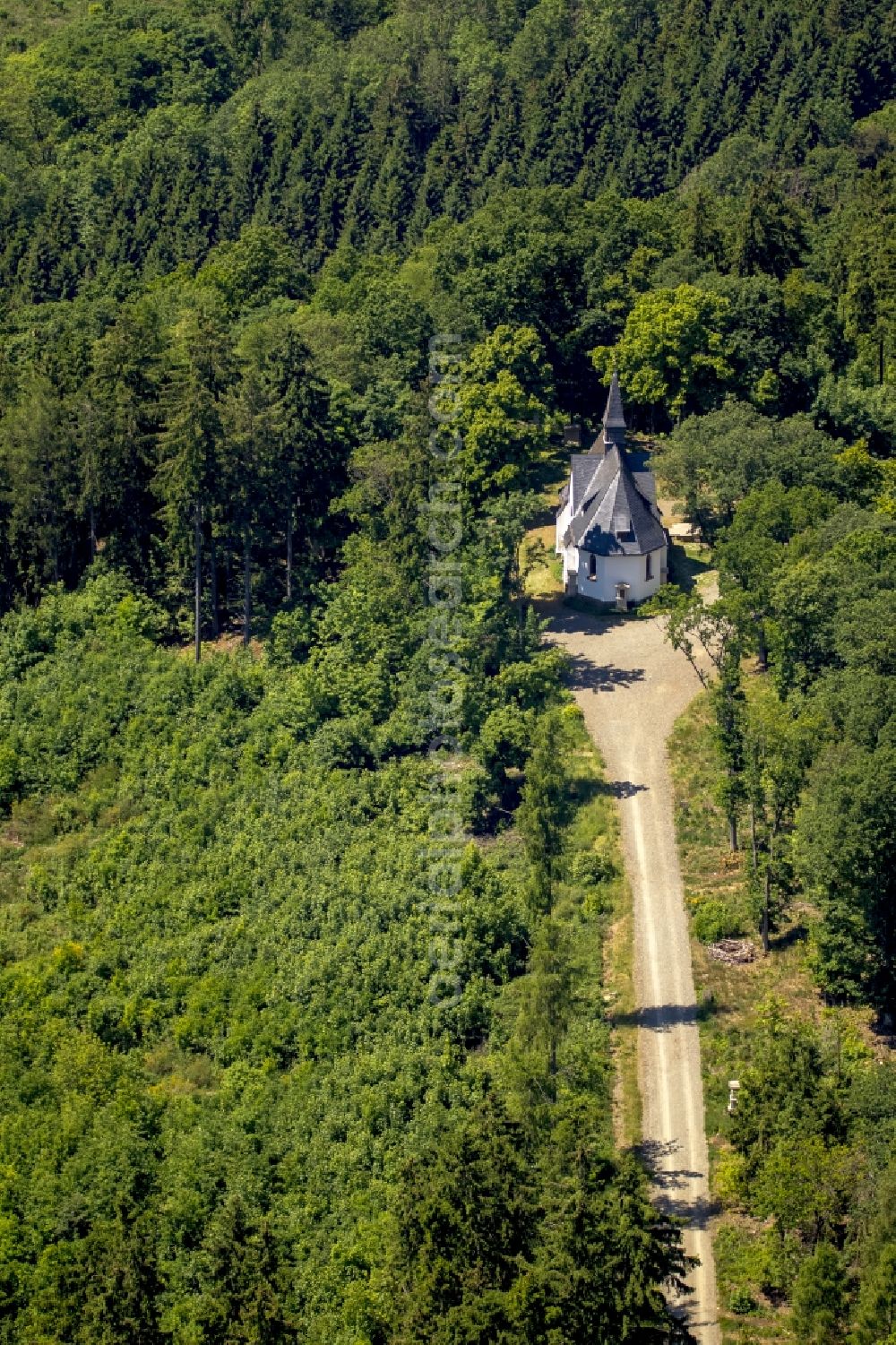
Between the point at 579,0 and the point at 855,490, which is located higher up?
the point at 579,0

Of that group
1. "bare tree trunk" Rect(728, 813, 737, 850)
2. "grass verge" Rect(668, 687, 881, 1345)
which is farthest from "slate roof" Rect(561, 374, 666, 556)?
"bare tree trunk" Rect(728, 813, 737, 850)

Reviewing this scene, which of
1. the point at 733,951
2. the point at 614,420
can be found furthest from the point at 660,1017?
the point at 614,420

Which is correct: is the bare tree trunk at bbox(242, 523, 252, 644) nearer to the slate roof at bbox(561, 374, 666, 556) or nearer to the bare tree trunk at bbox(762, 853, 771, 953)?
the slate roof at bbox(561, 374, 666, 556)

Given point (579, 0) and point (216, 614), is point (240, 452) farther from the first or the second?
point (579, 0)

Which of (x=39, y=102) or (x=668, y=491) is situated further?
(x=39, y=102)

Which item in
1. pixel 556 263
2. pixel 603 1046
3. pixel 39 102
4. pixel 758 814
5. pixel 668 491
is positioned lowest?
pixel 603 1046

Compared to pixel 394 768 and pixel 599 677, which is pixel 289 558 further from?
pixel 599 677

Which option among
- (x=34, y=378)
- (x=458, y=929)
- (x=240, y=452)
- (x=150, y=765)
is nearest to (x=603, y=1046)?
(x=458, y=929)
